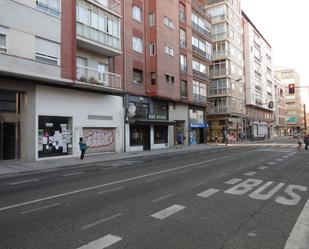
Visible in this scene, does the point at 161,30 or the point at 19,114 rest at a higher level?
the point at 161,30

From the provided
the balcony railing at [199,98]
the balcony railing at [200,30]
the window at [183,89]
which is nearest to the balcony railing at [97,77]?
the window at [183,89]

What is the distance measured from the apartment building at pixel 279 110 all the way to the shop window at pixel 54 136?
8119cm

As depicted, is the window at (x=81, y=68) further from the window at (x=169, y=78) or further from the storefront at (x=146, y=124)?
the window at (x=169, y=78)

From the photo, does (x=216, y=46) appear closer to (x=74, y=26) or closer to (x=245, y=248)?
(x=74, y=26)

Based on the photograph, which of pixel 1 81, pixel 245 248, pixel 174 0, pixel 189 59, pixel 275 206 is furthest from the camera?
pixel 189 59

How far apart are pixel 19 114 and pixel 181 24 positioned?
2468 cm

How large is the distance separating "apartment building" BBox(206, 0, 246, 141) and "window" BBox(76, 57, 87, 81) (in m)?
32.1

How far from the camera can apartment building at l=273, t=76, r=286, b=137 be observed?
95.0 m

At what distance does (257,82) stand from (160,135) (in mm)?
45363

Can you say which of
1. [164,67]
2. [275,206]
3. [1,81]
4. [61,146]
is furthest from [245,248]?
[164,67]

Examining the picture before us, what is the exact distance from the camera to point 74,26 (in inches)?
861

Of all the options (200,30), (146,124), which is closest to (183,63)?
(200,30)

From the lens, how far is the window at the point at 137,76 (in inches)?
1196

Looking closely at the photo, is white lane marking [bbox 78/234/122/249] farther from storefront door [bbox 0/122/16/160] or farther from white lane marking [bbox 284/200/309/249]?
storefront door [bbox 0/122/16/160]
